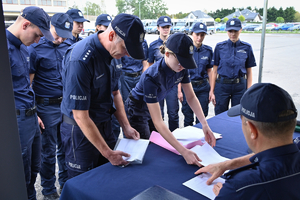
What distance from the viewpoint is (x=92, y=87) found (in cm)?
153

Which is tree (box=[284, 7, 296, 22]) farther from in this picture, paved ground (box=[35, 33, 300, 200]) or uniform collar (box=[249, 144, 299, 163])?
uniform collar (box=[249, 144, 299, 163])

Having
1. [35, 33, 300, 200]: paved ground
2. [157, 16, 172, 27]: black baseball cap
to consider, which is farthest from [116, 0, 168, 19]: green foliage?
[157, 16, 172, 27]: black baseball cap

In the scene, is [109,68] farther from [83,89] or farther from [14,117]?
[14,117]

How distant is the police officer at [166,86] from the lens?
62.7 inches

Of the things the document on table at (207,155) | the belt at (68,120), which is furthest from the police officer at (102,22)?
the document on table at (207,155)

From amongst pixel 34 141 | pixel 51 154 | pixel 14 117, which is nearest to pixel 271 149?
pixel 14 117

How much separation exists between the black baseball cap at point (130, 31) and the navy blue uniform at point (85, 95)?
201 mm

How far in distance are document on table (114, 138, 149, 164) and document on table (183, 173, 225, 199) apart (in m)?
0.32

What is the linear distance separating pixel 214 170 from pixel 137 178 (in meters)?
0.39

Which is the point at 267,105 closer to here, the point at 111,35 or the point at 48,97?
the point at 111,35

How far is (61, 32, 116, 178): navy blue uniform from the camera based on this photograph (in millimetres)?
1419

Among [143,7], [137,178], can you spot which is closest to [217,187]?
[137,178]

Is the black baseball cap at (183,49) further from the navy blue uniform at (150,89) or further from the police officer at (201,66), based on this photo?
the police officer at (201,66)

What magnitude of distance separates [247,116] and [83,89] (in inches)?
34.5
